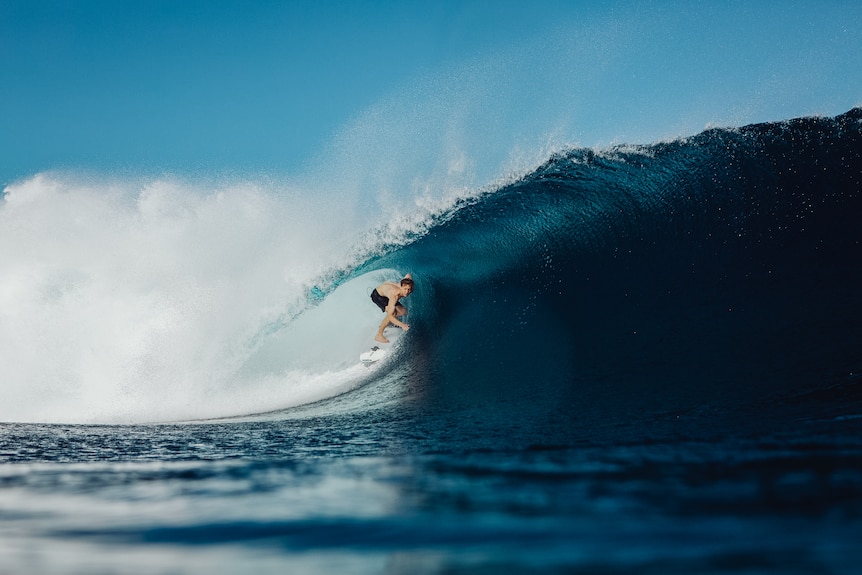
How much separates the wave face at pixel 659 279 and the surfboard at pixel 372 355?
2.69 feet

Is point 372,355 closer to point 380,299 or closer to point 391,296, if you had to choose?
point 380,299

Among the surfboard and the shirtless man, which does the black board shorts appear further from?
the surfboard

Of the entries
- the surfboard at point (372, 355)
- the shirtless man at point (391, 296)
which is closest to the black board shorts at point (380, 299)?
the shirtless man at point (391, 296)

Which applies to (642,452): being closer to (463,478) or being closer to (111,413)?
(463,478)

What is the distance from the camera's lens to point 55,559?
2.55 ft

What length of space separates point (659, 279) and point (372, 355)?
441cm

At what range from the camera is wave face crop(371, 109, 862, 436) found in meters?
3.91

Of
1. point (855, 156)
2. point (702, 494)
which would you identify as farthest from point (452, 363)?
point (702, 494)

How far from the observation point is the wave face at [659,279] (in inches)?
154

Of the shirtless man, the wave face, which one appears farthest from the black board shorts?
the wave face

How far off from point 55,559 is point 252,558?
0.27 metres

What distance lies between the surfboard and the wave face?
0.82 metres

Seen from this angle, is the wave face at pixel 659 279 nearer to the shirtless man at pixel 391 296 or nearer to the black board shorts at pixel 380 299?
the shirtless man at pixel 391 296

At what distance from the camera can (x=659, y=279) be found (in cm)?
558
